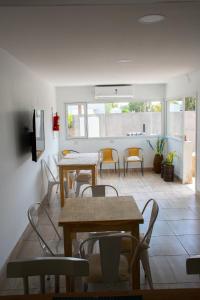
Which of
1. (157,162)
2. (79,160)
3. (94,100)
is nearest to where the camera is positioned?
(79,160)

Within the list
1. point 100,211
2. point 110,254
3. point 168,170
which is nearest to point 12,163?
point 100,211

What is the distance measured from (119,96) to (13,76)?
4885mm

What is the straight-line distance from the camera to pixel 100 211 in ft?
9.79

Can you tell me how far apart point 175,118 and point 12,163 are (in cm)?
522

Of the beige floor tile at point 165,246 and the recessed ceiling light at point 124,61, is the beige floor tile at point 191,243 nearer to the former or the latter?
the beige floor tile at point 165,246

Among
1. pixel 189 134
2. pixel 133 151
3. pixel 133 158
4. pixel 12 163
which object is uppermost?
pixel 189 134

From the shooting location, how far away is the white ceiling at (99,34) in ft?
7.39

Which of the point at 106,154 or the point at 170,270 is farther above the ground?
the point at 106,154

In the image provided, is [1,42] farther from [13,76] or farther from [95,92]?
[95,92]

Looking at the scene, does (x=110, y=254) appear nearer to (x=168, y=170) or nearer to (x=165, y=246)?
(x=165, y=246)

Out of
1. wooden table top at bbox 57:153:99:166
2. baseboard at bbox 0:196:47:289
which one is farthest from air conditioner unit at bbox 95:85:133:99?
baseboard at bbox 0:196:47:289

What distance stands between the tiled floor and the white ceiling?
7.65ft

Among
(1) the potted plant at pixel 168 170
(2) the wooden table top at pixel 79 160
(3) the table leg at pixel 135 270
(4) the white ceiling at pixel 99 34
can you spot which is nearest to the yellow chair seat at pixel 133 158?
(1) the potted plant at pixel 168 170

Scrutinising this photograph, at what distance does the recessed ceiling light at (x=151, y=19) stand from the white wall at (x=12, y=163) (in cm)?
169
